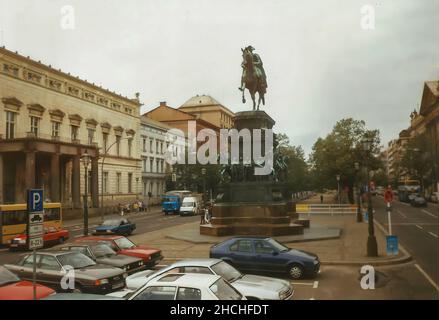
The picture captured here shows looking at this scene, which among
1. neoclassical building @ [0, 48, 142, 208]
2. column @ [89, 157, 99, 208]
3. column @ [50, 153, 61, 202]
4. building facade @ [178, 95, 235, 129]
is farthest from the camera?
building facade @ [178, 95, 235, 129]

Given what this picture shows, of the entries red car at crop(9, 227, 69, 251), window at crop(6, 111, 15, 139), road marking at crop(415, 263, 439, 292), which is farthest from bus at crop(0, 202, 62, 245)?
road marking at crop(415, 263, 439, 292)

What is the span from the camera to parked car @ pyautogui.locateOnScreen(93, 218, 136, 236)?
2919 cm

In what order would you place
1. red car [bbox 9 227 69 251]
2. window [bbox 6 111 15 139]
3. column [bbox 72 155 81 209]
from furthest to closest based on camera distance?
column [bbox 72 155 81 209] → window [bbox 6 111 15 139] → red car [bbox 9 227 69 251]

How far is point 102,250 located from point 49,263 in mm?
2780

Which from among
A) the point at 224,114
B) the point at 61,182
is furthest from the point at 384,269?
the point at 224,114

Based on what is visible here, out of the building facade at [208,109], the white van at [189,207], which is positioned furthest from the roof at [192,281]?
the building facade at [208,109]

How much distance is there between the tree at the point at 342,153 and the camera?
2366 inches

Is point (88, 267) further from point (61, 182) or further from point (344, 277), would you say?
point (61, 182)

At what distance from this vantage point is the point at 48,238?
2505 cm

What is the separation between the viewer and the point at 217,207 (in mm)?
24734

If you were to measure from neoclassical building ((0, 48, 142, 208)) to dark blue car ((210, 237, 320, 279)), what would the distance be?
28854 mm

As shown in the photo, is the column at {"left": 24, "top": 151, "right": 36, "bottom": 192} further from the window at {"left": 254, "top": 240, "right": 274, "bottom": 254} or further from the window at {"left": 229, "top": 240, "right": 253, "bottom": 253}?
the window at {"left": 254, "top": 240, "right": 274, "bottom": 254}

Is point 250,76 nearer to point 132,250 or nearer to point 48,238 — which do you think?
point 132,250
